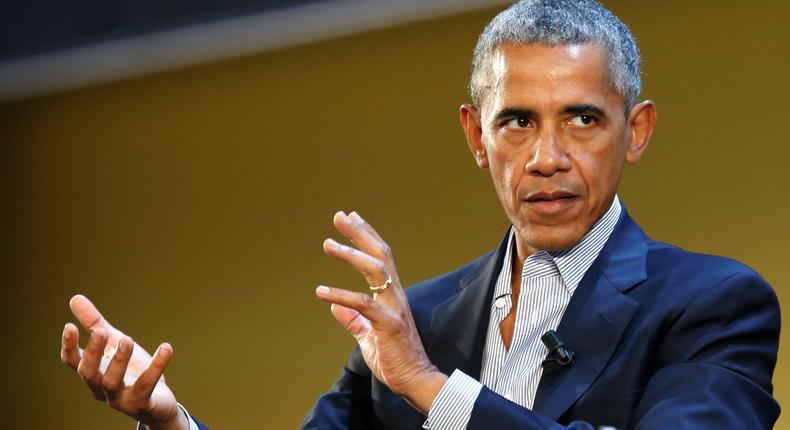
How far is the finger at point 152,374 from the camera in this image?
6.76ft

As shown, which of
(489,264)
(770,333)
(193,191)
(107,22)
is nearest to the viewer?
(770,333)

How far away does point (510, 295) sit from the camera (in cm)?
234

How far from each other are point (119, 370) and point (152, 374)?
57mm

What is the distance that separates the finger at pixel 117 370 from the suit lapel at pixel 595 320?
646 mm

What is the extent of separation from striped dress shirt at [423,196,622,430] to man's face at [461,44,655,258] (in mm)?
35

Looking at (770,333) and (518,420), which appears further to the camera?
(770,333)

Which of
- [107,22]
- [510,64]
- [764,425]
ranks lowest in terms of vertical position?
[764,425]

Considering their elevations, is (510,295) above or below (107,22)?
below

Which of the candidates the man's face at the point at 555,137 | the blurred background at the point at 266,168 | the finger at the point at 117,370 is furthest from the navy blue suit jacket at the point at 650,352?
the blurred background at the point at 266,168

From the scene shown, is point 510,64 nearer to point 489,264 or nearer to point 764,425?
point 489,264

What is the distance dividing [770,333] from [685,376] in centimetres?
20

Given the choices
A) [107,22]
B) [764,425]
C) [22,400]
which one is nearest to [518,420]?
[764,425]

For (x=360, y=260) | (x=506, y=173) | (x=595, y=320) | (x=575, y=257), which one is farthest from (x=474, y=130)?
(x=360, y=260)

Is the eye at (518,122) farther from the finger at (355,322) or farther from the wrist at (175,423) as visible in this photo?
the wrist at (175,423)
